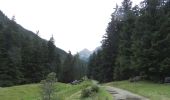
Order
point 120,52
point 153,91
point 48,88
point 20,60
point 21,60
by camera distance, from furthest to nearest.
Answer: point 21,60, point 20,60, point 120,52, point 153,91, point 48,88

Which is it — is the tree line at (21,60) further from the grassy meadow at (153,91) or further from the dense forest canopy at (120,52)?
the grassy meadow at (153,91)

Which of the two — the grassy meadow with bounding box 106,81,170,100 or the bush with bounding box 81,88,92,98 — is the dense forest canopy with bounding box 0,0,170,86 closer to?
the grassy meadow with bounding box 106,81,170,100

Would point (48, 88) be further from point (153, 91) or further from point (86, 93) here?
point (153, 91)

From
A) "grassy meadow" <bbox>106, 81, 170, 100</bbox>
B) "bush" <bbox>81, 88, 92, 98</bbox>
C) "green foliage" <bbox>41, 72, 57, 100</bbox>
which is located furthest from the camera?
"grassy meadow" <bbox>106, 81, 170, 100</bbox>

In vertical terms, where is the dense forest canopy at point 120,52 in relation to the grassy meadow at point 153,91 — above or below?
above

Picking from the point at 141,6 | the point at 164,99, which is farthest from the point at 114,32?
the point at 164,99

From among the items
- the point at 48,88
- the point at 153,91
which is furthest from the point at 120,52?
the point at 48,88

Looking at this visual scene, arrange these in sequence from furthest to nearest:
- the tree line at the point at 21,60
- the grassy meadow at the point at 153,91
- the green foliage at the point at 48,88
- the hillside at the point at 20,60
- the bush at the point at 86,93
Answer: the tree line at the point at 21,60
the hillside at the point at 20,60
the grassy meadow at the point at 153,91
the bush at the point at 86,93
the green foliage at the point at 48,88

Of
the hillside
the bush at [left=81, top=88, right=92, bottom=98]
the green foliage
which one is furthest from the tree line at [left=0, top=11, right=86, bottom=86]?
the green foliage

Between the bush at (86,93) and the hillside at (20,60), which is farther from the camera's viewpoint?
the hillside at (20,60)

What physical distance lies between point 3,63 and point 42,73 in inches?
494

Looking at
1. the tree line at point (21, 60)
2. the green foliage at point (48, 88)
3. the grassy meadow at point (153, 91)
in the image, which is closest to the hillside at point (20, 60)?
the tree line at point (21, 60)

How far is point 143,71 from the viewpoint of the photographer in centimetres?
4481

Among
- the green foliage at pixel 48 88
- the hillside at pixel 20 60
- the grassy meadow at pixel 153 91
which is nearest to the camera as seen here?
the green foliage at pixel 48 88
